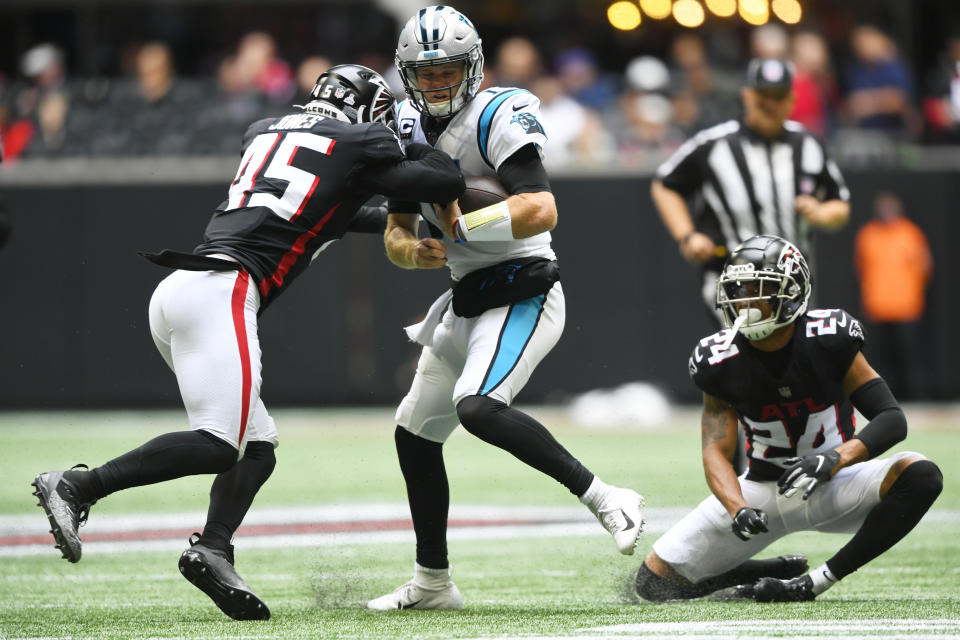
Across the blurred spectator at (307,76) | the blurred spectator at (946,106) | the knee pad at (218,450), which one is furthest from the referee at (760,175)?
the blurred spectator at (946,106)

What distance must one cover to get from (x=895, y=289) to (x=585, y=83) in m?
3.39

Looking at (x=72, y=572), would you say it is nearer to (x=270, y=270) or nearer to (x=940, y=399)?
(x=270, y=270)

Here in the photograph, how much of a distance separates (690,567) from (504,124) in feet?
5.29

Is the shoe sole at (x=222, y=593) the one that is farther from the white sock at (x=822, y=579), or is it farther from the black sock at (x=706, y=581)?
the white sock at (x=822, y=579)

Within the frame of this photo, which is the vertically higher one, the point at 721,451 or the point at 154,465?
the point at 154,465

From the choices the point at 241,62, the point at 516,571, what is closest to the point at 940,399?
the point at 241,62

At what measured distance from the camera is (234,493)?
15.0 feet

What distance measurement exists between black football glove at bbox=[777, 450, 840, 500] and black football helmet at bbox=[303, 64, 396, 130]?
5.99ft

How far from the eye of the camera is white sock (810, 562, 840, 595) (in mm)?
4531

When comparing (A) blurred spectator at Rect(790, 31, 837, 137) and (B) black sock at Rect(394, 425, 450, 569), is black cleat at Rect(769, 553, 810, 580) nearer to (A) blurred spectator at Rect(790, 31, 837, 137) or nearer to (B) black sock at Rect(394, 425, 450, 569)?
(B) black sock at Rect(394, 425, 450, 569)

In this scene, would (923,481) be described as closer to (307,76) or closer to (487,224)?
(487,224)

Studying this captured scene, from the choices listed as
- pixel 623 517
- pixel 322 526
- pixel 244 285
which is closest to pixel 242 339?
pixel 244 285

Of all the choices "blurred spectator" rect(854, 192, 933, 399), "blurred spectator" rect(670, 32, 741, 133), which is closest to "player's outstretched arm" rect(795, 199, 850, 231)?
"blurred spectator" rect(670, 32, 741, 133)

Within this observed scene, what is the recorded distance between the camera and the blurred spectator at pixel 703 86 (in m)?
12.5
